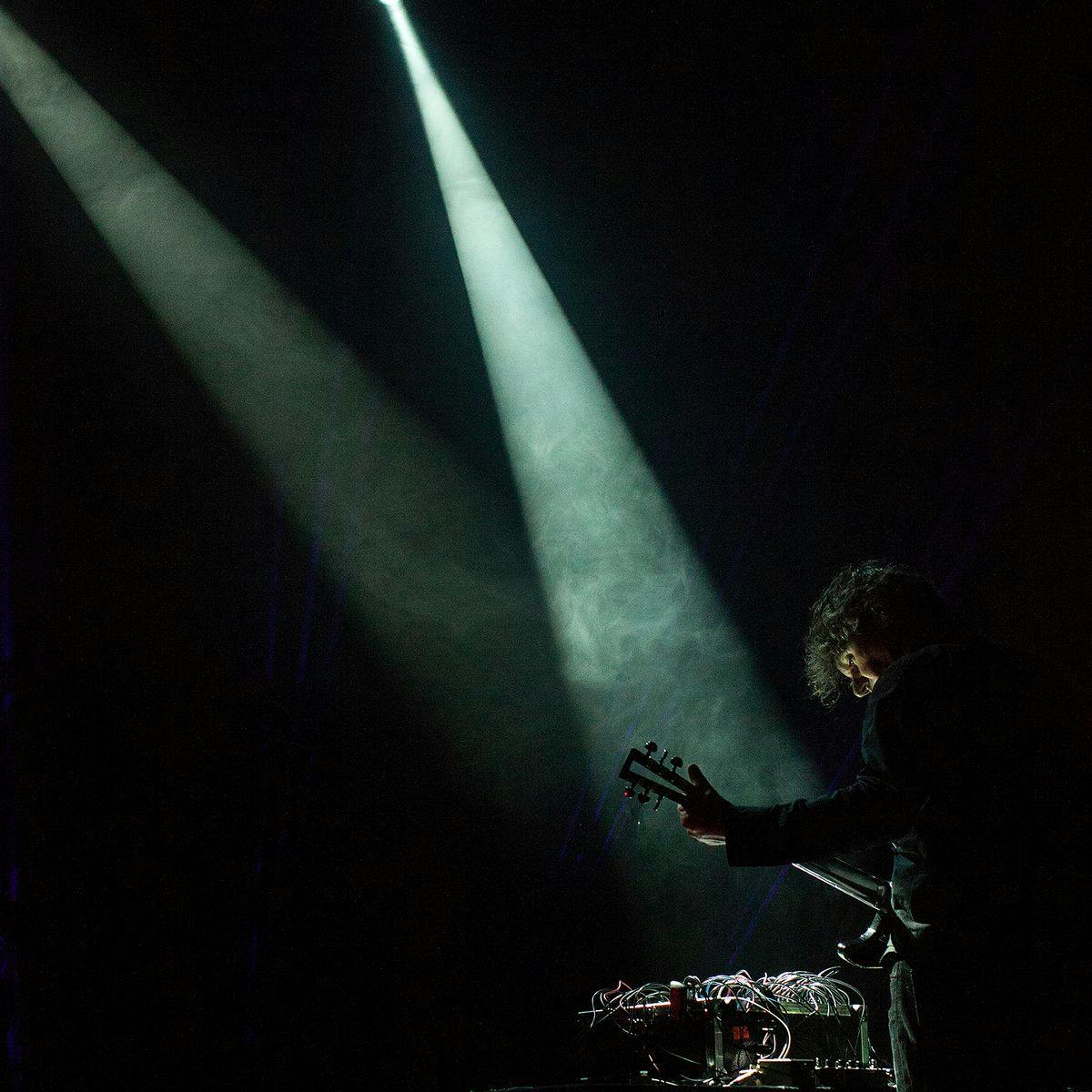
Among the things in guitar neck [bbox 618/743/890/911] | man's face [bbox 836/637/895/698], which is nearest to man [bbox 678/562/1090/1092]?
man's face [bbox 836/637/895/698]

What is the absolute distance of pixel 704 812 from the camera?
1742mm

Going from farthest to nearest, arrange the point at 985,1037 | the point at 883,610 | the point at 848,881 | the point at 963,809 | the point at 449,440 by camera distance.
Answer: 1. the point at 449,440
2. the point at 848,881
3. the point at 883,610
4. the point at 963,809
5. the point at 985,1037

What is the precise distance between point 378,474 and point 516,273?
1.50 metres

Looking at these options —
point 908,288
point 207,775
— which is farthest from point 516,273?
point 207,775

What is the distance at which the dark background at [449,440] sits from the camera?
335 cm

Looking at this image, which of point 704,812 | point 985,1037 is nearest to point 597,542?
point 704,812

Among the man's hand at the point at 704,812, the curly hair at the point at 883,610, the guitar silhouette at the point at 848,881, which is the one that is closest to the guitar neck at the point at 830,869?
the guitar silhouette at the point at 848,881

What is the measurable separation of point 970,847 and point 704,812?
0.52 m

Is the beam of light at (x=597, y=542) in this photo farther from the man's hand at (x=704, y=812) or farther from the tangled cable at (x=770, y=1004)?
the man's hand at (x=704, y=812)

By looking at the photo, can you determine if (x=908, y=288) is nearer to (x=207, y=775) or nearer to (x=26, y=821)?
(x=207, y=775)

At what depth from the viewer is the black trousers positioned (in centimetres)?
136

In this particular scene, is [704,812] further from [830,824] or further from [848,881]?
[848,881]

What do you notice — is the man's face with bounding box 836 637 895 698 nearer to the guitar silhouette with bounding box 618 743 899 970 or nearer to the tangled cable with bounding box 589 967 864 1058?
the guitar silhouette with bounding box 618 743 899 970

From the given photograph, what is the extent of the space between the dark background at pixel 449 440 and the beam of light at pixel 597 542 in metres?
0.13
